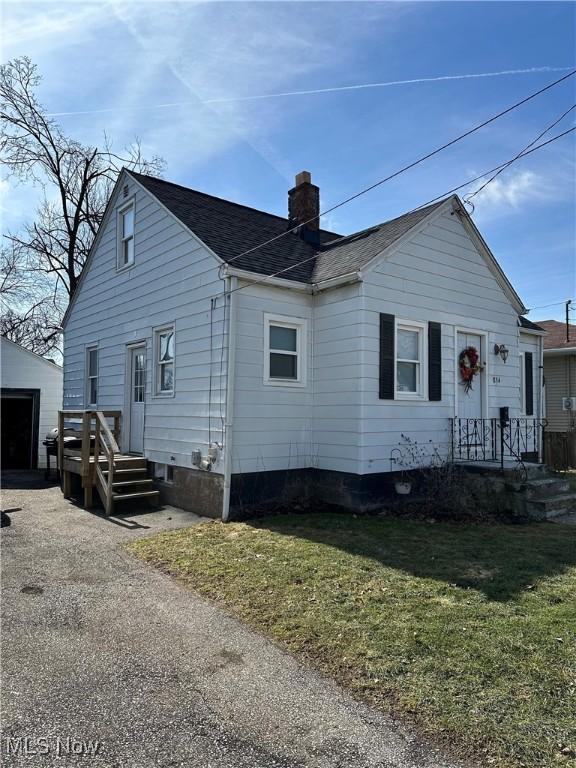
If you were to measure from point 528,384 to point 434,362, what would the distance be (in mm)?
5208

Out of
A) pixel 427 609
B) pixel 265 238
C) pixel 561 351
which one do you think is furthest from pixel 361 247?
pixel 561 351

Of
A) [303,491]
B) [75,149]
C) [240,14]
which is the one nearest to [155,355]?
[303,491]

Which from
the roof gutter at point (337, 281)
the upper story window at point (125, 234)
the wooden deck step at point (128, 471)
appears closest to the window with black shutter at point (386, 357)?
the roof gutter at point (337, 281)

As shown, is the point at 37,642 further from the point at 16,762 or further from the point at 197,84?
the point at 197,84

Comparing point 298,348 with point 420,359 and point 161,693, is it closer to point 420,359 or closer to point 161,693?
point 420,359

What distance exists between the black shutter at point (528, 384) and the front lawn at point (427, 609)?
20.9ft

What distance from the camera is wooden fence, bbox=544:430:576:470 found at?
14.3 meters

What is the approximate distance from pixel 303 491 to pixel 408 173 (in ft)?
17.3

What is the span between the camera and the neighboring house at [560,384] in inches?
712

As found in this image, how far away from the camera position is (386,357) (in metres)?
8.61

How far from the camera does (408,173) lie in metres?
6.71

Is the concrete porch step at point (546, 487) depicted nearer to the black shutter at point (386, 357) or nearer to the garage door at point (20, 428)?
the black shutter at point (386, 357)

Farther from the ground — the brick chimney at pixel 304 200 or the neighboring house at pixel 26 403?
the brick chimney at pixel 304 200

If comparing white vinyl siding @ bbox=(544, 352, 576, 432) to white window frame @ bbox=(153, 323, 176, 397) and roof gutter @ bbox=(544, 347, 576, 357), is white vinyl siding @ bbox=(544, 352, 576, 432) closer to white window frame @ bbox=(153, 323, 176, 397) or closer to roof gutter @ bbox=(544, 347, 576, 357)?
roof gutter @ bbox=(544, 347, 576, 357)
